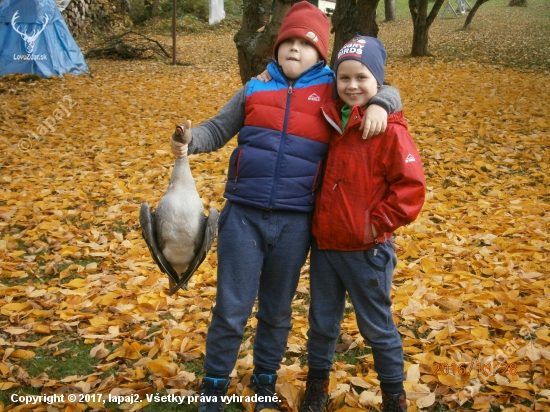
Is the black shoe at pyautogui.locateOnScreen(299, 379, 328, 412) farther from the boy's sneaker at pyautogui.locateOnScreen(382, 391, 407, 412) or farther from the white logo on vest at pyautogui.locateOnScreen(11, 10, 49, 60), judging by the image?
the white logo on vest at pyautogui.locateOnScreen(11, 10, 49, 60)

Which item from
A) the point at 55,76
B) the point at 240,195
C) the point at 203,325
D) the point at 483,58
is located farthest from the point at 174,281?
the point at 483,58

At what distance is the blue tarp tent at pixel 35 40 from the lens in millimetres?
11023

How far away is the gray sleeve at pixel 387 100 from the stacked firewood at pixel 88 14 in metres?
16.3

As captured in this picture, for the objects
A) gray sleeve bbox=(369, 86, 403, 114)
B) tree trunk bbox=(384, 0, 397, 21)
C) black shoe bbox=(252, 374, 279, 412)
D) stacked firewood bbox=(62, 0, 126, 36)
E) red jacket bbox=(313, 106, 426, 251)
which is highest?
gray sleeve bbox=(369, 86, 403, 114)

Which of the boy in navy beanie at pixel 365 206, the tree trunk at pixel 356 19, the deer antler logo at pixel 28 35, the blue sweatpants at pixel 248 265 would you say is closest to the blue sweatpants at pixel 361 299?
the boy in navy beanie at pixel 365 206

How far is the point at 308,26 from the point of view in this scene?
7.90ft

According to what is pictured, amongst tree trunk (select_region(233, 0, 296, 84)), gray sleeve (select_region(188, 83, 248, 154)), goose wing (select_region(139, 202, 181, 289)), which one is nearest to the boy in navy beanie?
gray sleeve (select_region(188, 83, 248, 154))

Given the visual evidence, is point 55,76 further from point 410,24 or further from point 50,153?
point 410,24

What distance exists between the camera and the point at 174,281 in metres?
2.54

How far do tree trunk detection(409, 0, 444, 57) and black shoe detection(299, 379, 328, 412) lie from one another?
39.9ft

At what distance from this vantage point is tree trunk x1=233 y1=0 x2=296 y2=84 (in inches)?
226

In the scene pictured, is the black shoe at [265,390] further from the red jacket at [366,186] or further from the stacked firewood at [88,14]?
the stacked firewood at [88,14]

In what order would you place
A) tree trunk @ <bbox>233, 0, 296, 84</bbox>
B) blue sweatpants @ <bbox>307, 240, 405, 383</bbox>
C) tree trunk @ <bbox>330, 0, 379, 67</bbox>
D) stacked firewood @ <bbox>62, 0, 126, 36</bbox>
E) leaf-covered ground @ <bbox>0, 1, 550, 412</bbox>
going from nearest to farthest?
blue sweatpants @ <bbox>307, 240, 405, 383</bbox> → leaf-covered ground @ <bbox>0, 1, 550, 412</bbox> → tree trunk @ <bbox>233, 0, 296, 84</bbox> → tree trunk @ <bbox>330, 0, 379, 67</bbox> → stacked firewood @ <bbox>62, 0, 126, 36</bbox>

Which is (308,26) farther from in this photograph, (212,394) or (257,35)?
(257,35)
